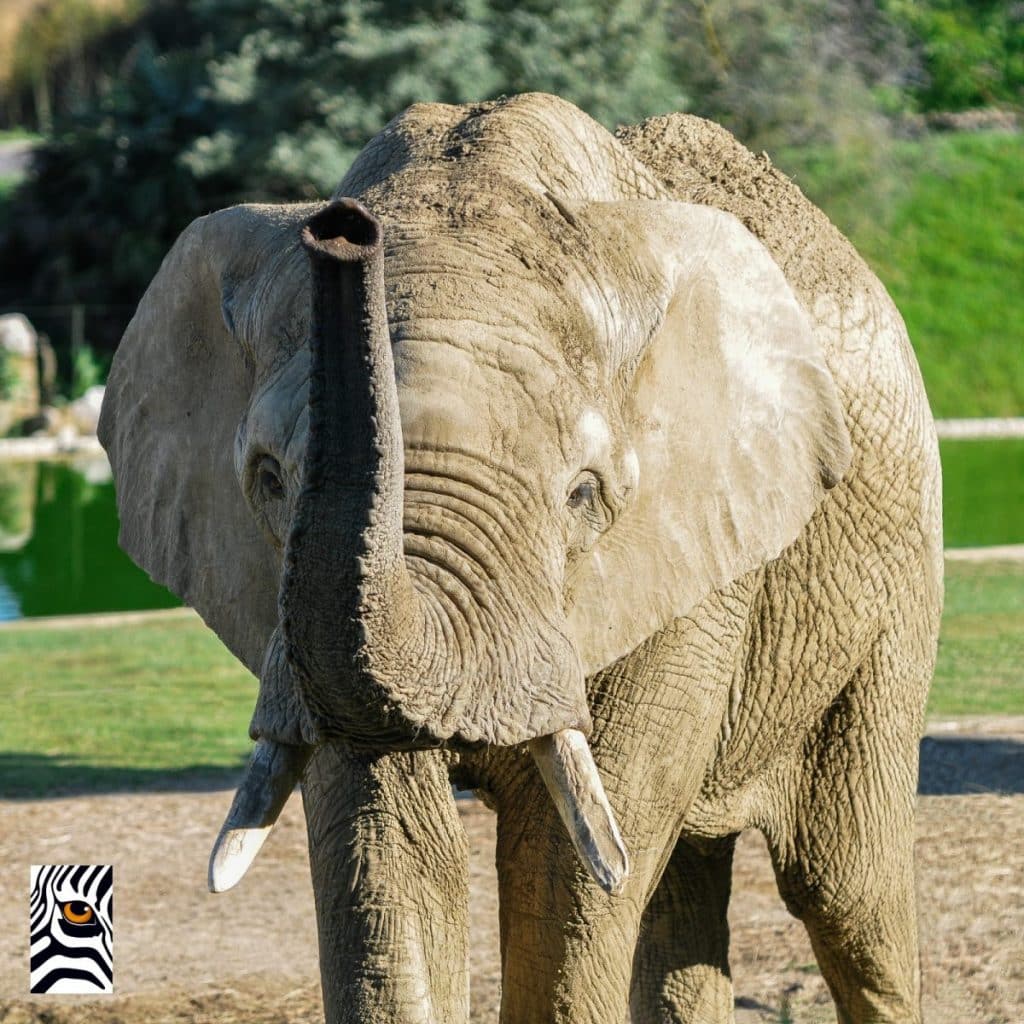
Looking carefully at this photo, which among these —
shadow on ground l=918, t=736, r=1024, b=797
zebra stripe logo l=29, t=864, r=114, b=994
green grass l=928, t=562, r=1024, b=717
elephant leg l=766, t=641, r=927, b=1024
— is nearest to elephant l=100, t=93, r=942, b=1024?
elephant leg l=766, t=641, r=927, b=1024

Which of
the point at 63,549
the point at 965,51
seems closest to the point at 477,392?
the point at 63,549

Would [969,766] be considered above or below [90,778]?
above

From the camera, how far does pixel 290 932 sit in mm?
6820

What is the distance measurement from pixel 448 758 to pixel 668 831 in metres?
0.59

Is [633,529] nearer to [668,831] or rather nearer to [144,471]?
[668,831]

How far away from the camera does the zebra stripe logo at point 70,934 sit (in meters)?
5.79

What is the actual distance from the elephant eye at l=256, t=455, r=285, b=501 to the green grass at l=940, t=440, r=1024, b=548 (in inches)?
500

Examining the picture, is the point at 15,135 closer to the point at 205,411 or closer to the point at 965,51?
the point at 965,51

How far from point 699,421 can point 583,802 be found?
Answer: 32.2 inches

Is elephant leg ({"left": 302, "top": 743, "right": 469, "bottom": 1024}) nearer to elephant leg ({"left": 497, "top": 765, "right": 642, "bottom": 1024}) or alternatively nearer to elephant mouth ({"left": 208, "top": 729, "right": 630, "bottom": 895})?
elephant leg ({"left": 497, "top": 765, "right": 642, "bottom": 1024})

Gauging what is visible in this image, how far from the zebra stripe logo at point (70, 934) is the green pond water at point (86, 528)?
8.61 m

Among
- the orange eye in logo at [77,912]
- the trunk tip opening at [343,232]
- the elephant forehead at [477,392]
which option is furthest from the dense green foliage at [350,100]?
the trunk tip opening at [343,232]

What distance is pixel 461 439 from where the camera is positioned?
3111mm

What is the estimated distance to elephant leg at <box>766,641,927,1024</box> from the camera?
521 cm
